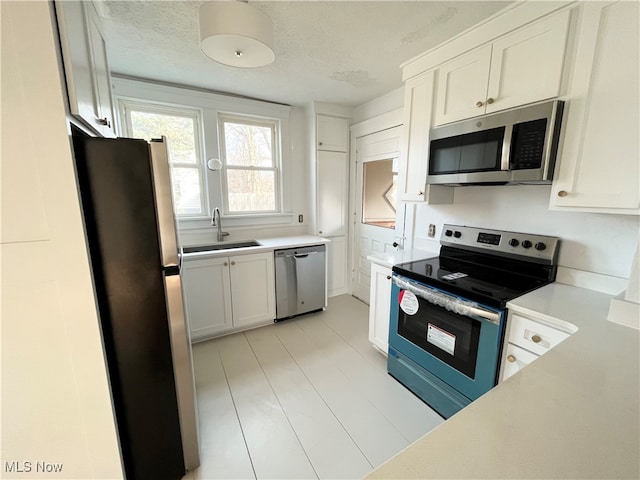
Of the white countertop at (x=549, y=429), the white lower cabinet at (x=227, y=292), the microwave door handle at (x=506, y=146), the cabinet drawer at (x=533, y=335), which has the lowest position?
the white lower cabinet at (x=227, y=292)

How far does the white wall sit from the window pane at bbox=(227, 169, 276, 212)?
236cm

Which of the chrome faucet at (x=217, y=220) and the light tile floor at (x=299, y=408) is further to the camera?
the chrome faucet at (x=217, y=220)

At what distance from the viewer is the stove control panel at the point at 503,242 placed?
1662 millimetres

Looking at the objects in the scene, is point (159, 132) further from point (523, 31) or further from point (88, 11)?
point (523, 31)

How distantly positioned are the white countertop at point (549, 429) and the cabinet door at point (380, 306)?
1.30m

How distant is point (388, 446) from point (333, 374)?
70 centimetres

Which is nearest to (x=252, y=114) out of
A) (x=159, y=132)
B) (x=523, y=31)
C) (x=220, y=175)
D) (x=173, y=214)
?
(x=220, y=175)

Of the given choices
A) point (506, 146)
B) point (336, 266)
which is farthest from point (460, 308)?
point (336, 266)

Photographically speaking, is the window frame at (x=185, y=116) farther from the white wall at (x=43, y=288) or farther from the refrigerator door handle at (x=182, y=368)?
the white wall at (x=43, y=288)

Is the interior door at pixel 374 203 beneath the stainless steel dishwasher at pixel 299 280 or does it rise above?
above

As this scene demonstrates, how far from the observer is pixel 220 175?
122 inches

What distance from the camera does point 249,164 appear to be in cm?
333

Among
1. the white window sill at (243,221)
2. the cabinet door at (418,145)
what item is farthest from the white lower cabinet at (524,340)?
the white window sill at (243,221)

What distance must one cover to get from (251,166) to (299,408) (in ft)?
8.77
